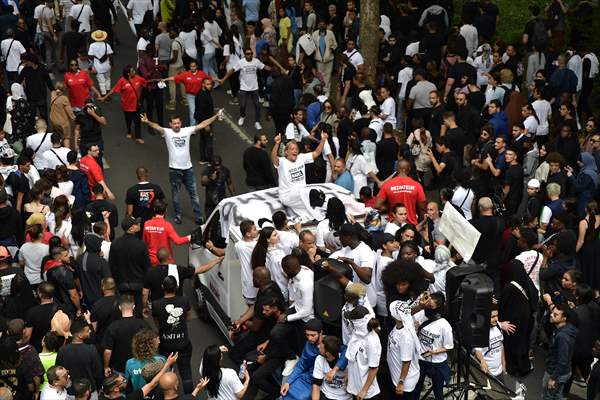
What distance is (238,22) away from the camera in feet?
74.8

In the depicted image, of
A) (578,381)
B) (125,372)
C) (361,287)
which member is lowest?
(578,381)

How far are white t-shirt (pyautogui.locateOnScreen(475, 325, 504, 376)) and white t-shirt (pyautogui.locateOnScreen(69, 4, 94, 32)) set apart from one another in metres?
13.3

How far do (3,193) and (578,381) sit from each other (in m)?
7.79

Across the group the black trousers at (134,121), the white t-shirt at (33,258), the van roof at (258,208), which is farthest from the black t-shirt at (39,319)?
the black trousers at (134,121)

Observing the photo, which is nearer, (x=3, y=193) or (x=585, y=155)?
(x=3, y=193)

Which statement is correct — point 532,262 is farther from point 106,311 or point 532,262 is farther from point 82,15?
point 82,15

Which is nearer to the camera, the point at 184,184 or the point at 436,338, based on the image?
the point at 436,338

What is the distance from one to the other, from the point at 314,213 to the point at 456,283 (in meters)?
2.89

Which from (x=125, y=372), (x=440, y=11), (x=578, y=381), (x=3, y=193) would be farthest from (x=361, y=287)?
(x=440, y=11)

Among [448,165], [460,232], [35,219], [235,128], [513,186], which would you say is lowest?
[235,128]

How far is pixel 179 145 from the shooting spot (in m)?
15.8

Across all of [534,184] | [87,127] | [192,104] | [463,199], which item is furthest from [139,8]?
[534,184]

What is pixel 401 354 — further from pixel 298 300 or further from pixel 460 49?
pixel 460 49

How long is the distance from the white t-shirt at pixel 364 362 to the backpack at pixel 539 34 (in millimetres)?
11342
